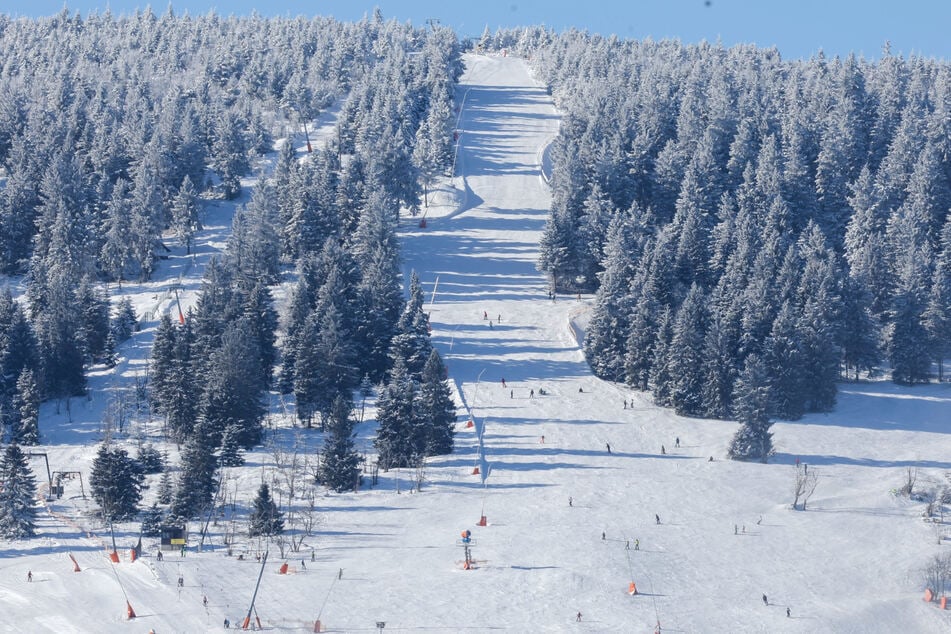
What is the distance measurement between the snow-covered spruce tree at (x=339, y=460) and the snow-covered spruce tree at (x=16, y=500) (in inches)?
623

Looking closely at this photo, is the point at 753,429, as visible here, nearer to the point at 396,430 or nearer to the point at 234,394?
the point at 396,430

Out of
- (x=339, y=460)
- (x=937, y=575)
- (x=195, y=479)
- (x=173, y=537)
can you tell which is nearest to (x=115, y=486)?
(x=195, y=479)

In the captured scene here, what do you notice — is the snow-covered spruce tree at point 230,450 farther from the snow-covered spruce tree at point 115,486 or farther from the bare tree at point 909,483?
the bare tree at point 909,483

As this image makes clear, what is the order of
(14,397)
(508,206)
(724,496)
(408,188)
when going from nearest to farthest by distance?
(724,496), (14,397), (408,188), (508,206)

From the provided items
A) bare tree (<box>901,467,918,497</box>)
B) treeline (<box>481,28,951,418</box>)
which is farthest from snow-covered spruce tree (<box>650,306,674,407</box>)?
bare tree (<box>901,467,918,497</box>)

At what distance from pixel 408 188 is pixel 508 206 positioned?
1379 centimetres

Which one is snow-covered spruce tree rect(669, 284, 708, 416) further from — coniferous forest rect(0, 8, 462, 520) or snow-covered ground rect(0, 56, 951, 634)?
coniferous forest rect(0, 8, 462, 520)

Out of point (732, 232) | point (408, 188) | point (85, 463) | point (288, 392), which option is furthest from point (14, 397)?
point (732, 232)

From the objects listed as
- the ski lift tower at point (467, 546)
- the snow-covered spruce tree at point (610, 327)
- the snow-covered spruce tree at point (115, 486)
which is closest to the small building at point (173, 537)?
the snow-covered spruce tree at point (115, 486)

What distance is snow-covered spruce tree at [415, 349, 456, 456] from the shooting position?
84.2m

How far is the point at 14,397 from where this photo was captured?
92.1m

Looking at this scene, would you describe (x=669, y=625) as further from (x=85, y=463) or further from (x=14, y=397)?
(x=14, y=397)

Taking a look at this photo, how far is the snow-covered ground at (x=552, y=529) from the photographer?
211 feet

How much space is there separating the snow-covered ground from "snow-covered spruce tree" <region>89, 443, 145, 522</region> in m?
1.43
